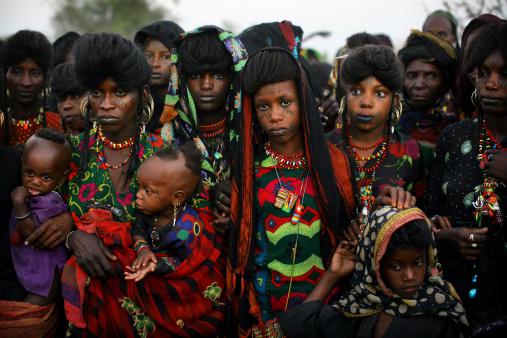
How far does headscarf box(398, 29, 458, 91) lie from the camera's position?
4.43 m

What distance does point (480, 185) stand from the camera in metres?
3.21

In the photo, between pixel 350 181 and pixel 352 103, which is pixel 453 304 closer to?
pixel 350 181

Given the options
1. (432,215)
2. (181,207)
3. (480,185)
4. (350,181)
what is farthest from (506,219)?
(181,207)

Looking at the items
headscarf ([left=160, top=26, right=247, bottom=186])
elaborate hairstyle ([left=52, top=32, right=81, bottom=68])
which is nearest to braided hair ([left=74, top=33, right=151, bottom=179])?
headscarf ([left=160, top=26, right=247, bottom=186])

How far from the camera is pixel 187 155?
10.6 feet

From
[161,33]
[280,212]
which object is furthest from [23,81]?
[280,212]

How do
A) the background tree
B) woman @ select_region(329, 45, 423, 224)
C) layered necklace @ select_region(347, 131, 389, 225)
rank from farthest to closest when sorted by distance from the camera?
the background tree < woman @ select_region(329, 45, 423, 224) < layered necklace @ select_region(347, 131, 389, 225)

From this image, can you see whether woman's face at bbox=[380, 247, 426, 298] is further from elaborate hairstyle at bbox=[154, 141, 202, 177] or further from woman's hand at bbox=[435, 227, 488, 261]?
elaborate hairstyle at bbox=[154, 141, 202, 177]

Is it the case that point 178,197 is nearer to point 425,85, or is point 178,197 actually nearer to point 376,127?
point 376,127

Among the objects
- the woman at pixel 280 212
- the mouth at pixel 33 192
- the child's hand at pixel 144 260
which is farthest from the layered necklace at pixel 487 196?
the mouth at pixel 33 192

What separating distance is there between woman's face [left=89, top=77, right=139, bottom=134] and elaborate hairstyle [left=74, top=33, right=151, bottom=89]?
5cm

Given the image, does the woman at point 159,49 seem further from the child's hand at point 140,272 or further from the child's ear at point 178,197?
the child's hand at point 140,272

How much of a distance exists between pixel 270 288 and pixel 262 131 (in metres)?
0.95

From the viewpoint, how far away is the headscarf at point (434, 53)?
174 inches
